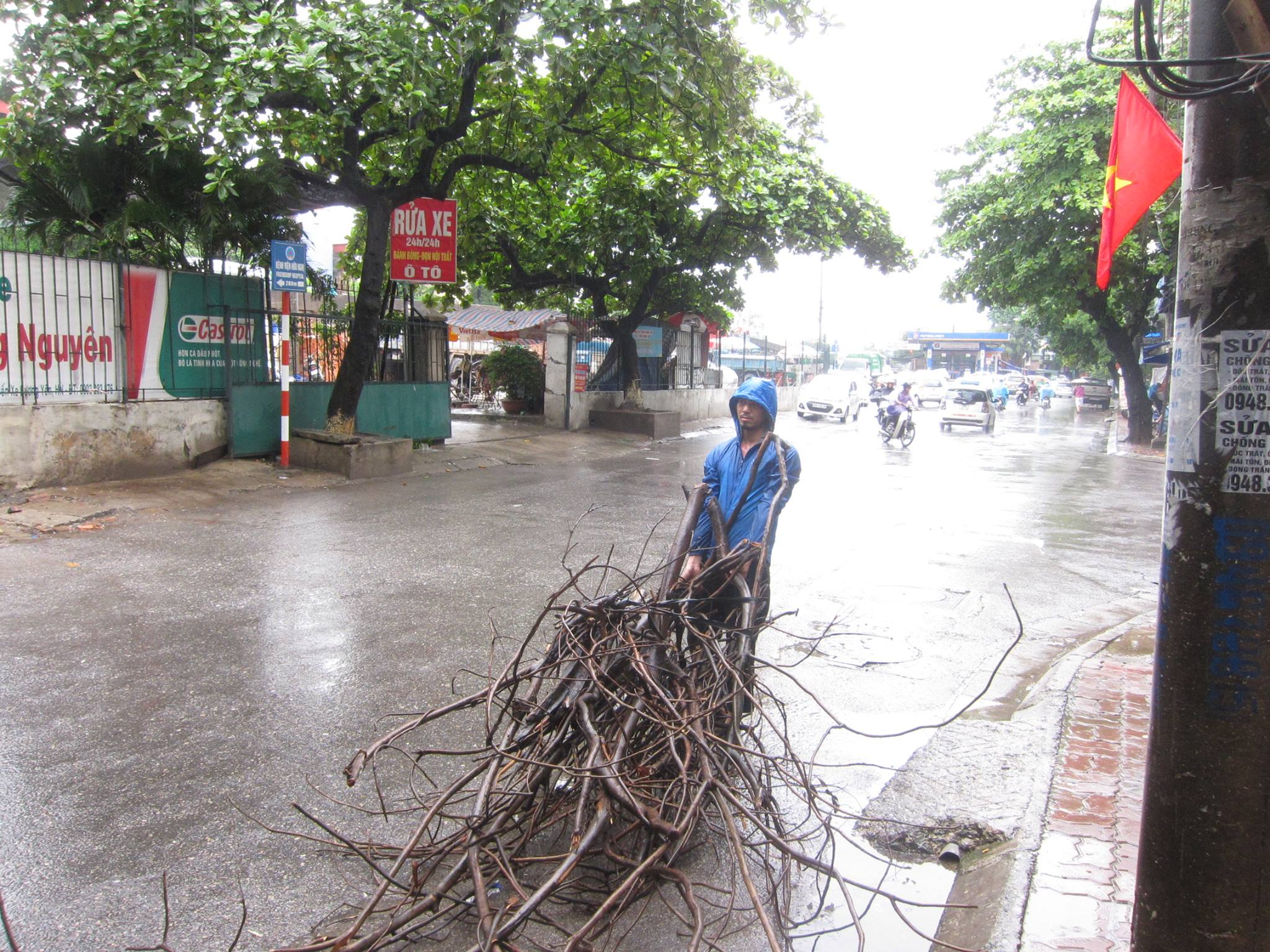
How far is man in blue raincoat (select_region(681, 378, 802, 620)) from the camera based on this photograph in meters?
3.95

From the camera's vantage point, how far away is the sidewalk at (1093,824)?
9.37 feet

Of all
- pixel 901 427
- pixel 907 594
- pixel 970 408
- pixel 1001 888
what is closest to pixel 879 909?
pixel 1001 888

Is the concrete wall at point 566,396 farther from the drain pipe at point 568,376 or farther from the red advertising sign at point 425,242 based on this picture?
the red advertising sign at point 425,242

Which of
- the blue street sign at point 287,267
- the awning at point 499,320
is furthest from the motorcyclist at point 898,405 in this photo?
the blue street sign at point 287,267

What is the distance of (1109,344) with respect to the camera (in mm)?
24297

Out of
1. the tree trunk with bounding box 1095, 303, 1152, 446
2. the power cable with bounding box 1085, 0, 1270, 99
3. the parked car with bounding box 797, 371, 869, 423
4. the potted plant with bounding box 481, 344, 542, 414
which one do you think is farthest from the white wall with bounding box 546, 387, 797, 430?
the power cable with bounding box 1085, 0, 1270, 99

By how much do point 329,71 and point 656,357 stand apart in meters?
15.5

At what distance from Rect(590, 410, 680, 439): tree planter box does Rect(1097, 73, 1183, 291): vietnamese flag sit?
15.2 meters

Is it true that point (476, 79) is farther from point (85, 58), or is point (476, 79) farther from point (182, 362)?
point (182, 362)

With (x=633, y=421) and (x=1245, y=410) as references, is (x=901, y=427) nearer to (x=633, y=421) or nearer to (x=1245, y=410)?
(x=633, y=421)

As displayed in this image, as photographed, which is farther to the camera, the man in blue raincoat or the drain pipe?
the drain pipe

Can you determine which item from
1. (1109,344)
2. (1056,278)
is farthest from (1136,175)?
(1109,344)

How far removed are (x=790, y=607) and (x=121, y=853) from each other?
458 cm

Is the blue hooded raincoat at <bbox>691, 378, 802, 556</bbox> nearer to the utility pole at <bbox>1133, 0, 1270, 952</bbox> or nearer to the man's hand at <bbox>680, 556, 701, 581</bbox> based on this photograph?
the man's hand at <bbox>680, 556, 701, 581</bbox>
